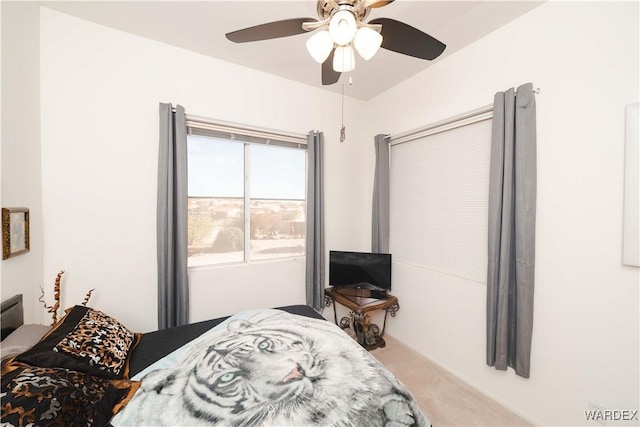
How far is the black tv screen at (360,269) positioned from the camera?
8.51ft

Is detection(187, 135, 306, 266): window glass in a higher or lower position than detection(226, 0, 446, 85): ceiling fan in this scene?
lower

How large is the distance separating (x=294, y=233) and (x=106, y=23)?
233cm

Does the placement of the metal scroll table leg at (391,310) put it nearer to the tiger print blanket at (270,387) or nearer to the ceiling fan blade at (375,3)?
the tiger print blanket at (270,387)

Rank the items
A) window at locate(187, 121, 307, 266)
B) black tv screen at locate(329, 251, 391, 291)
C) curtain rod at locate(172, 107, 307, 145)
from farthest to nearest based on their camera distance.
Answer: black tv screen at locate(329, 251, 391, 291)
window at locate(187, 121, 307, 266)
curtain rod at locate(172, 107, 307, 145)

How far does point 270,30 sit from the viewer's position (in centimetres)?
126

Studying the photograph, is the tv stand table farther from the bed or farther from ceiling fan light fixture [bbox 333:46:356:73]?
ceiling fan light fixture [bbox 333:46:356:73]

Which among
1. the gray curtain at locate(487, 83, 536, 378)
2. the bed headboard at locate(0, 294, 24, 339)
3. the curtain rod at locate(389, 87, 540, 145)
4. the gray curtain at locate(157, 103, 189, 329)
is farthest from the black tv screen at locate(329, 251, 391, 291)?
the bed headboard at locate(0, 294, 24, 339)

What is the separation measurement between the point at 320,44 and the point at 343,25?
5.1 inches

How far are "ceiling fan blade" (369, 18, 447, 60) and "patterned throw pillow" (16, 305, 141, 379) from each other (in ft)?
6.81

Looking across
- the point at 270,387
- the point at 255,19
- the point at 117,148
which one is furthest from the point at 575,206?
the point at 117,148

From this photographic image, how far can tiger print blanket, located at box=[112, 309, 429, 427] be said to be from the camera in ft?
3.00

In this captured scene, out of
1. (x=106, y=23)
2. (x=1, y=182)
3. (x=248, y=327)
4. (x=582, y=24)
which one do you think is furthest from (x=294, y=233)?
(x=582, y=24)

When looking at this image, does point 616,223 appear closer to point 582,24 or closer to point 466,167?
point 466,167

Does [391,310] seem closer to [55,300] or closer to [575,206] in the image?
[575,206]
